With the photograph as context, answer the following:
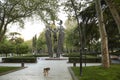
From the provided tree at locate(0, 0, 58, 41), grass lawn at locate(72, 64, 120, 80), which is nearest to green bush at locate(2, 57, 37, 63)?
tree at locate(0, 0, 58, 41)

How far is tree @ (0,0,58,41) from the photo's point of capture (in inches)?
993

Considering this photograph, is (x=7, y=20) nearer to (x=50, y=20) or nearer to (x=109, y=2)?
(x=50, y=20)

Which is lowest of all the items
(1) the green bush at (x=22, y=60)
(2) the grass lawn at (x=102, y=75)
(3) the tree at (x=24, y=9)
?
(2) the grass lawn at (x=102, y=75)

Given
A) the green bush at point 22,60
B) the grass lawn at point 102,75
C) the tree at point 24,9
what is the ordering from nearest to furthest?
1. the grass lawn at point 102,75
2. the tree at point 24,9
3. the green bush at point 22,60

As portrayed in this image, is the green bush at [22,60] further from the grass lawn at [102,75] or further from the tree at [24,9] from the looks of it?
the grass lawn at [102,75]

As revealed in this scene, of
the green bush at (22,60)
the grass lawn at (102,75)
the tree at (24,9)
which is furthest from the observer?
the green bush at (22,60)

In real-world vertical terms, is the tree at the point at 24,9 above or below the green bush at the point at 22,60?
above

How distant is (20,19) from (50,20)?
10.1 feet

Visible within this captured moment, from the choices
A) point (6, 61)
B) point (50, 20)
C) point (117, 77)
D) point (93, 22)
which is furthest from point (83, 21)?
point (6, 61)

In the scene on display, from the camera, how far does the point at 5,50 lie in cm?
7962

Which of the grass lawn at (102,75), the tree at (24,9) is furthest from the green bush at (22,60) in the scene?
the grass lawn at (102,75)

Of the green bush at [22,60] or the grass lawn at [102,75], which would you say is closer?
the grass lawn at [102,75]

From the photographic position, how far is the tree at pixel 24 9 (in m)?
25.2

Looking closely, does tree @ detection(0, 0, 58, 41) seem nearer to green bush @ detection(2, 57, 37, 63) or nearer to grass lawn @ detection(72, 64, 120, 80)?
grass lawn @ detection(72, 64, 120, 80)
